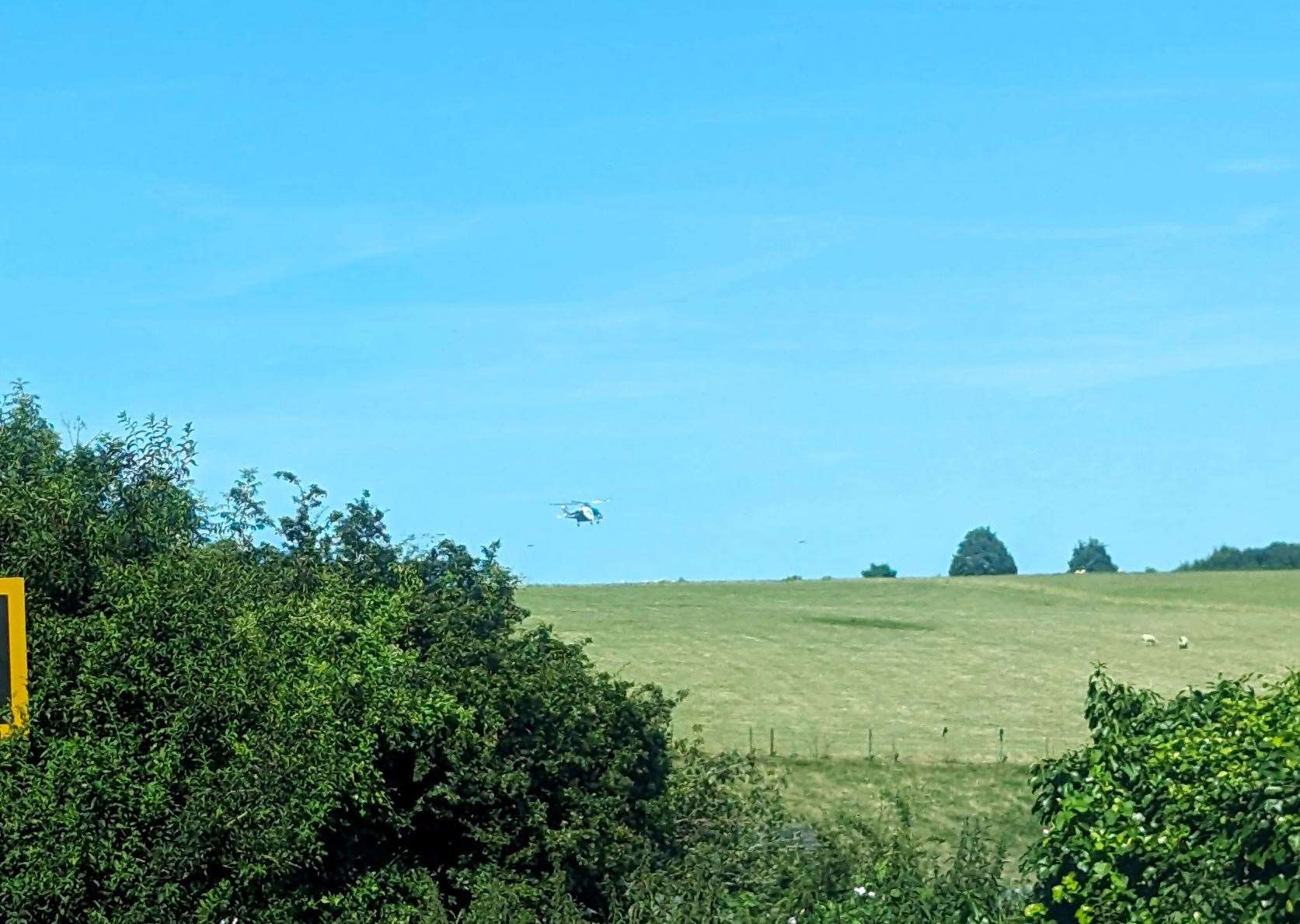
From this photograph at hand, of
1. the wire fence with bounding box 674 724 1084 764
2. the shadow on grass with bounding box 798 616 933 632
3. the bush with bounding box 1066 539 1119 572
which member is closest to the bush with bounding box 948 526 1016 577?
the bush with bounding box 1066 539 1119 572

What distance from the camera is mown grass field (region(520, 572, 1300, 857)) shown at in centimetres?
4538

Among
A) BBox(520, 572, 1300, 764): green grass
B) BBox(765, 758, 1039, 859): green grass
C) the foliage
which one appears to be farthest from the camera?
BBox(520, 572, 1300, 764): green grass

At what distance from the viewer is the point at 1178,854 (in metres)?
12.7

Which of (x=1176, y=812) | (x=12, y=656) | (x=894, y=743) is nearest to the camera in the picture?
(x=1176, y=812)

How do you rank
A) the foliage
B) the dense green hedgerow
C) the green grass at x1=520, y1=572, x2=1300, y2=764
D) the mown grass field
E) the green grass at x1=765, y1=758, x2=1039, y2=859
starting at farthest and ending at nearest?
1. the green grass at x1=520, y1=572, x2=1300, y2=764
2. the mown grass field
3. the green grass at x1=765, y1=758, x2=1039, y2=859
4. the dense green hedgerow
5. the foliage

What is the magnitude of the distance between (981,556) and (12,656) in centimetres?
Answer: 11786

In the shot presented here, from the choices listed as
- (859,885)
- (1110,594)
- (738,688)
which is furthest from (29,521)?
(1110,594)

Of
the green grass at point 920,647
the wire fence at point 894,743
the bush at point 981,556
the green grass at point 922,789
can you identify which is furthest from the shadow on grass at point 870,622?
the bush at point 981,556

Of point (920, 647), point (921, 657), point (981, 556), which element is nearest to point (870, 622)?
point (920, 647)

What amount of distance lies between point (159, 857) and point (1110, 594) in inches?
3078

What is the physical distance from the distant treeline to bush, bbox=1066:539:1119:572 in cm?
1387

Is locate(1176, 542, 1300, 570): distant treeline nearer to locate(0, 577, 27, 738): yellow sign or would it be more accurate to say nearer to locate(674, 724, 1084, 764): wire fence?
locate(674, 724, 1084, 764): wire fence

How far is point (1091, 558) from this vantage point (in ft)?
428

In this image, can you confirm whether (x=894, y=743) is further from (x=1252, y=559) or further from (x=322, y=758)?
(x=1252, y=559)
